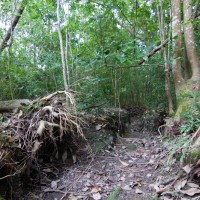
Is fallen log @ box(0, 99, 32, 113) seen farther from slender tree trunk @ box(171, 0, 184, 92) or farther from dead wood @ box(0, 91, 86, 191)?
slender tree trunk @ box(171, 0, 184, 92)

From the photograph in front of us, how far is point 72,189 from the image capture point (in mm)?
2182

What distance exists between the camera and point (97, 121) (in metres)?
3.63

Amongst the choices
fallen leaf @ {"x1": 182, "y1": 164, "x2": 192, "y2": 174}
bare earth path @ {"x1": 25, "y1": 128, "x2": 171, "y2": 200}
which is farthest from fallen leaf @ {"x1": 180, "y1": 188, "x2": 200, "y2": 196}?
bare earth path @ {"x1": 25, "y1": 128, "x2": 171, "y2": 200}

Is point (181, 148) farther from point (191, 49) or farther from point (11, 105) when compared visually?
point (11, 105)

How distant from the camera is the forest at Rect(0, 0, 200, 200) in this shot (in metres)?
2.01

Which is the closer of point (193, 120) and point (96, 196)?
point (96, 196)

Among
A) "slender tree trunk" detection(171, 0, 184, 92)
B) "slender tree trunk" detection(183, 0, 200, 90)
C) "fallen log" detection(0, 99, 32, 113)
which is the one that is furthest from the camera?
"slender tree trunk" detection(171, 0, 184, 92)

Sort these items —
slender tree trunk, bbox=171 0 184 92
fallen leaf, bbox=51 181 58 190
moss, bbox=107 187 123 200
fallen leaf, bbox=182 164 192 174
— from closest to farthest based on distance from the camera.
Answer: fallen leaf, bbox=182 164 192 174, moss, bbox=107 187 123 200, fallen leaf, bbox=51 181 58 190, slender tree trunk, bbox=171 0 184 92

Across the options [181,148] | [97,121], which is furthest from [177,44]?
[181,148]

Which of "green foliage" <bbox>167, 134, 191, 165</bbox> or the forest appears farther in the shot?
the forest

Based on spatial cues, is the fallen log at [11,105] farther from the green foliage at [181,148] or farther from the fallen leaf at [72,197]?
the green foliage at [181,148]

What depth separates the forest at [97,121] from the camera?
2.01 metres

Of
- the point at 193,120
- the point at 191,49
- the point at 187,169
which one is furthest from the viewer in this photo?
the point at 191,49

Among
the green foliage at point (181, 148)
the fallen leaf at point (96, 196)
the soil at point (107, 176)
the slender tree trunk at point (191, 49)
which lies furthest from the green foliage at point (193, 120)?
the fallen leaf at point (96, 196)
